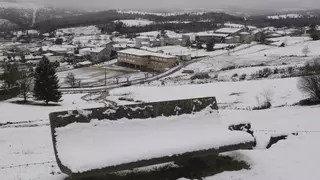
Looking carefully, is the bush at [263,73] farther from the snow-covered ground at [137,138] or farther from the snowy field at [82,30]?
the snowy field at [82,30]

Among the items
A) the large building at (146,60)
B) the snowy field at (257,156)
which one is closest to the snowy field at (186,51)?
the large building at (146,60)

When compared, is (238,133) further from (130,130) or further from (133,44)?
(133,44)

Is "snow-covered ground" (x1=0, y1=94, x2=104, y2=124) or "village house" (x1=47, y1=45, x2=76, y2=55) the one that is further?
"village house" (x1=47, y1=45, x2=76, y2=55)

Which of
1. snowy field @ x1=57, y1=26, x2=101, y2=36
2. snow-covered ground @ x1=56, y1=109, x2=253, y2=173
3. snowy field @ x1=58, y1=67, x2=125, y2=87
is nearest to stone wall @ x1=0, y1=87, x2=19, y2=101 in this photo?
snowy field @ x1=58, y1=67, x2=125, y2=87

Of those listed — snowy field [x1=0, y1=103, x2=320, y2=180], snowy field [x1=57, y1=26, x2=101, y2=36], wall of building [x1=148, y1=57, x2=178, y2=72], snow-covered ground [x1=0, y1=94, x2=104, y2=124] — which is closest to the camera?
snowy field [x1=0, y1=103, x2=320, y2=180]

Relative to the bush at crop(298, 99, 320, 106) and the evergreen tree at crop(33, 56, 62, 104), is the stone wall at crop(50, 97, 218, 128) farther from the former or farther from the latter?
the evergreen tree at crop(33, 56, 62, 104)

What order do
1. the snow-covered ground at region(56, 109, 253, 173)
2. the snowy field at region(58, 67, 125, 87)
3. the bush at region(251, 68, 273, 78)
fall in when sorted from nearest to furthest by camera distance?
the snow-covered ground at region(56, 109, 253, 173)
the bush at region(251, 68, 273, 78)
the snowy field at region(58, 67, 125, 87)
